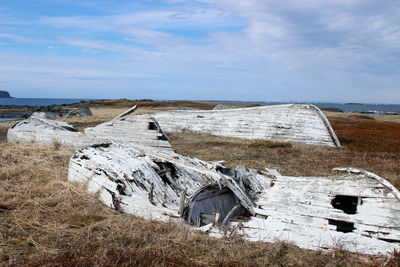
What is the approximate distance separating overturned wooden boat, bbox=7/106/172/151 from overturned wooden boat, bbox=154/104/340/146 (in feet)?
20.5

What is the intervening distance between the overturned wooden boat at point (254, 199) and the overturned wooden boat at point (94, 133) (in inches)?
181

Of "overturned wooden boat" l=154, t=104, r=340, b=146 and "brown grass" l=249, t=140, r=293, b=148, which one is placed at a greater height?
"overturned wooden boat" l=154, t=104, r=340, b=146

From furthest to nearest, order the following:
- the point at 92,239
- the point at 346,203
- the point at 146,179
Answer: the point at 146,179 < the point at 346,203 < the point at 92,239

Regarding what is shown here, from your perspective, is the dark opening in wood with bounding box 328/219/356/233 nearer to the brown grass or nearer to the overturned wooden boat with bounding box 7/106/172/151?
the overturned wooden boat with bounding box 7/106/172/151

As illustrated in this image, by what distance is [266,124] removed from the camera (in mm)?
18016

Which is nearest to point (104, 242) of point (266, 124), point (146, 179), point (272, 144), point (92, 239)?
point (92, 239)

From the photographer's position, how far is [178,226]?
16.7 ft

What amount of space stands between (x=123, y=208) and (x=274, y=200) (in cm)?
282

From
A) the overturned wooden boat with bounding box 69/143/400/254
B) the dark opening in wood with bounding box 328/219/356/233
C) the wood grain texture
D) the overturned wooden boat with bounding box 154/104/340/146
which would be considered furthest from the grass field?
the overturned wooden boat with bounding box 154/104/340/146

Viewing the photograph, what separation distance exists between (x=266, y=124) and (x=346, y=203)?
41.1 ft

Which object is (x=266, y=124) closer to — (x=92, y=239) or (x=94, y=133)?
(x=94, y=133)

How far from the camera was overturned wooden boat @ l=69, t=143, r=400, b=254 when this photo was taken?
A: 4512mm

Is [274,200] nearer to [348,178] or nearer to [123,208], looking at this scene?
[348,178]

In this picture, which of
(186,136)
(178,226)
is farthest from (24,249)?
(186,136)
